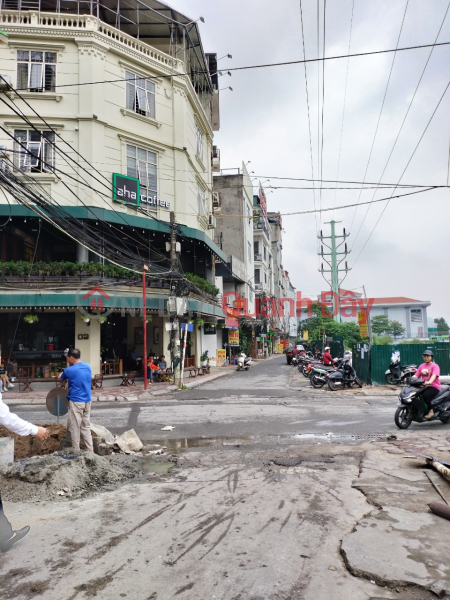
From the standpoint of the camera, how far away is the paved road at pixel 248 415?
8.83 meters

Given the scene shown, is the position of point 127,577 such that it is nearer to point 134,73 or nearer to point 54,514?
point 54,514

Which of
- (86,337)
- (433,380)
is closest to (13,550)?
(433,380)

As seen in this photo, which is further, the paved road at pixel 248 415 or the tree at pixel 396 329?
the tree at pixel 396 329

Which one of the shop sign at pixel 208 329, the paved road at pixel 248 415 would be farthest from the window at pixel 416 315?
the paved road at pixel 248 415

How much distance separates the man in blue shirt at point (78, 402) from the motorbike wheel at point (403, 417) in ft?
19.6

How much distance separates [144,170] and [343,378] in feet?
45.6

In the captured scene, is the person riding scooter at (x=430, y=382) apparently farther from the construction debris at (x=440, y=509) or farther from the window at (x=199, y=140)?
the window at (x=199, y=140)

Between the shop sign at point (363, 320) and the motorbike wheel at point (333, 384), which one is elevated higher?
the shop sign at point (363, 320)

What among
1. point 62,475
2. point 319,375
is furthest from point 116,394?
point 62,475

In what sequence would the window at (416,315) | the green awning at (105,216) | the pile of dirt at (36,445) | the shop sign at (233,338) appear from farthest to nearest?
the window at (416,315) < the shop sign at (233,338) < the green awning at (105,216) < the pile of dirt at (36,445)

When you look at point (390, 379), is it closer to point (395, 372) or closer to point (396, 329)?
point (395, 372)

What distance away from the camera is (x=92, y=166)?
18922mm

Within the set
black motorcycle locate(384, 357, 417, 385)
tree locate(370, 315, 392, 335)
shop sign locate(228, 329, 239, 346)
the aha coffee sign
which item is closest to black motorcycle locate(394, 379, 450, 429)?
black motorcycle locate(384, 357, 417, 385)

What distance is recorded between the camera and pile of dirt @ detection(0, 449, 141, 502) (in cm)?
511
